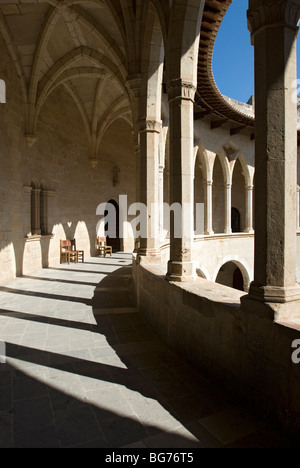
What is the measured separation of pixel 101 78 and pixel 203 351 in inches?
413

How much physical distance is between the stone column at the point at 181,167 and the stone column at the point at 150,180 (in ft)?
5.46

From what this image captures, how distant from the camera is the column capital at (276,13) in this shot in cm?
239

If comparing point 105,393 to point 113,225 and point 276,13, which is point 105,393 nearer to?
point 276,13

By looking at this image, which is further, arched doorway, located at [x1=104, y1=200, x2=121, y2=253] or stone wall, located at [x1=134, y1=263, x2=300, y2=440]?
arched doorway, located at [x1=104, y1=200, x2=121, y2=253]

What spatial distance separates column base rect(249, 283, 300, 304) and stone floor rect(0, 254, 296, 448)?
0.90 meters

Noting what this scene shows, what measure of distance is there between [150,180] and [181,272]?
2459mm

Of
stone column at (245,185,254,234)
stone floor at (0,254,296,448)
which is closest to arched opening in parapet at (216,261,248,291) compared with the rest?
stone column at (245,185,254,234)

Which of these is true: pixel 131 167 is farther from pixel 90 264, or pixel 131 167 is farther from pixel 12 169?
pixel 12 169

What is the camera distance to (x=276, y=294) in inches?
95.6

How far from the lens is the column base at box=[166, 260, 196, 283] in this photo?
392cm

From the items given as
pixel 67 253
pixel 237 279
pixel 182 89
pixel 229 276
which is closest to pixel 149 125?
pixel 182 89
